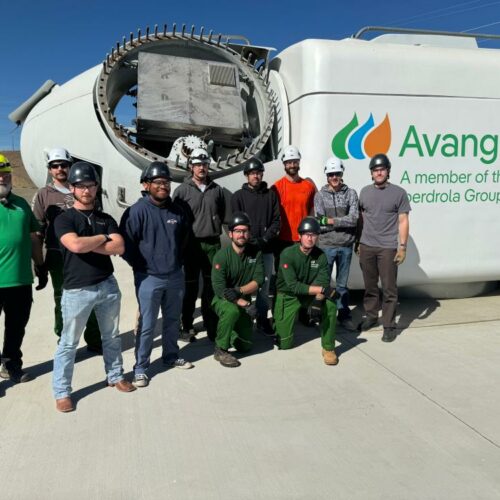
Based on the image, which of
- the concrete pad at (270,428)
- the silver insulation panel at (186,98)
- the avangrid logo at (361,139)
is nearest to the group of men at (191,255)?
the concrete pad at (270,428)

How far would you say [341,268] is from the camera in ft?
15.0

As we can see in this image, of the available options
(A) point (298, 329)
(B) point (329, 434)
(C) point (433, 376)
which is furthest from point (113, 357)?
(C) point (433, 376)

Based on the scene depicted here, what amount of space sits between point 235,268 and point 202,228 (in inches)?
18.5

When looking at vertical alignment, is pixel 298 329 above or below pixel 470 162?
below

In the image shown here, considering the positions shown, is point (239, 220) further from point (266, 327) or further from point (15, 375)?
point (15, 375)

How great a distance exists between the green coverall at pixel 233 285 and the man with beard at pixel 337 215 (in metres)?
0.78

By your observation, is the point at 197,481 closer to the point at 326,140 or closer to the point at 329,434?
the point at 329,434

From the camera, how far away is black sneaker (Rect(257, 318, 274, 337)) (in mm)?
4423

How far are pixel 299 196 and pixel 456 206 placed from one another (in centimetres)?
190

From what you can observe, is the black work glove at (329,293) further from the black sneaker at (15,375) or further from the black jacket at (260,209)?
the black sneaker at (15,375)

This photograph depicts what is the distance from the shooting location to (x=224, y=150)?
5879 millimetres

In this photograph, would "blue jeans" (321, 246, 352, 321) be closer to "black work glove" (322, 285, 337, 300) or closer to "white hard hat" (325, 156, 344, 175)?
"black work glove" (322, 285, 337, 300)

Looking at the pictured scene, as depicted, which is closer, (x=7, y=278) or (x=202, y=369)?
(x=7, y=278)

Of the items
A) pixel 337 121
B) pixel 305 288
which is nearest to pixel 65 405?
pixel 305 288
